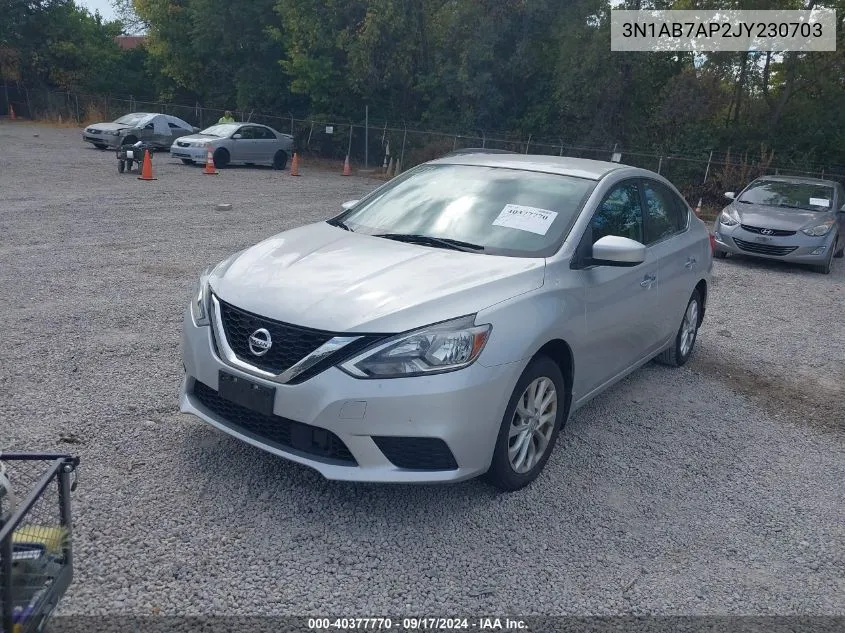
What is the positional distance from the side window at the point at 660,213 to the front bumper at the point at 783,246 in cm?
646

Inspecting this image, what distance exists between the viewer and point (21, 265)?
827cm

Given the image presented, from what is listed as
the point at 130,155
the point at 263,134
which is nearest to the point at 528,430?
the point at 130,155

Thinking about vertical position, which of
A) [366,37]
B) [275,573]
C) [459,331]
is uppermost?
[366,37]

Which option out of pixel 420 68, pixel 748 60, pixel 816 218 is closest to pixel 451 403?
pixel 816 218

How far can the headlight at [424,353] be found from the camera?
3436mm

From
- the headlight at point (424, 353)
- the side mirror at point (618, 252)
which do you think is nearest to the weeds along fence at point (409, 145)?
the side mirror at point (618, 252)

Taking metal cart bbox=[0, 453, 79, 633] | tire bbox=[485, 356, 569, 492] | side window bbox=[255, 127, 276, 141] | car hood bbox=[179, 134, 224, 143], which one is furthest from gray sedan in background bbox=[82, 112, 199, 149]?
metal cart bbox=[0, 453, 79, 633]

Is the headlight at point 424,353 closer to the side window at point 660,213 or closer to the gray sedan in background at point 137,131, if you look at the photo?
the side window at point 660,213

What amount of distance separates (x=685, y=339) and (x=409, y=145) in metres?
23.8

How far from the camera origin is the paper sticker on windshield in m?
4.58

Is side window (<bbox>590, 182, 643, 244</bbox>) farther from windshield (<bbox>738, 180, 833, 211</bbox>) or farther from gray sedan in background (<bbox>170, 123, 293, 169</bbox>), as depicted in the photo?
gray sedan in background (<bbox>170, 123, 293, 169</bbox>)

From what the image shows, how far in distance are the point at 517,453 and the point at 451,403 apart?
72 centimetres

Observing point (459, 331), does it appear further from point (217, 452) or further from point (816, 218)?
point (816, 218)

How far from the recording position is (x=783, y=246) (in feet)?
38.8
